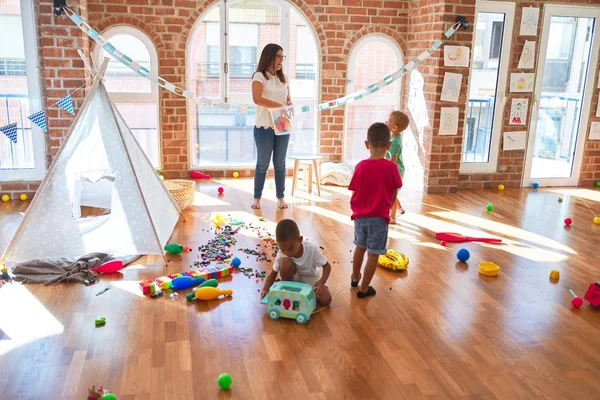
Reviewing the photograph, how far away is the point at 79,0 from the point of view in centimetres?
468

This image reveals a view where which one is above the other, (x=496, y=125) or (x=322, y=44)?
(x=322, y=44)

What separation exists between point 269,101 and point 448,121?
Result: 6.92 feet

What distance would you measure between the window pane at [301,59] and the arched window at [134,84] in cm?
146

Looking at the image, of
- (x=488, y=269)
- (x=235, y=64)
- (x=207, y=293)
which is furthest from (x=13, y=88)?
(x=488, y=269)

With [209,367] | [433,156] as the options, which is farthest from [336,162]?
[209,367]

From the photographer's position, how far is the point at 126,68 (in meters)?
5.66

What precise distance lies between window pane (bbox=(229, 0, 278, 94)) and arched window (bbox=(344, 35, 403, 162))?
0.96 metres

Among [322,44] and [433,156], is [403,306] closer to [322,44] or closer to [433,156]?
[433,156]

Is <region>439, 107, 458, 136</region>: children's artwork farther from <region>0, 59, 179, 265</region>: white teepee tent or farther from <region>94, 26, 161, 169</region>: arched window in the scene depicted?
<region>0, 59, 179, 265</region>: white teepee tent

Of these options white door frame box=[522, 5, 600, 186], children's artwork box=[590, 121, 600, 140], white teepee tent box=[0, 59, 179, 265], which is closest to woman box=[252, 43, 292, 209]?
white teepee tent box=[0, 59, 179, 265]

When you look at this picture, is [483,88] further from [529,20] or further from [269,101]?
[269,101]

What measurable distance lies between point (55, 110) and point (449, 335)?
3.80 metres

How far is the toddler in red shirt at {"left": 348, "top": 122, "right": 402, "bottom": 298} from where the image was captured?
2.96 meters

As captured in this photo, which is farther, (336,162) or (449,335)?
(336,162)
